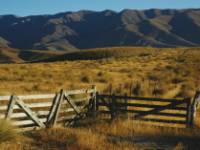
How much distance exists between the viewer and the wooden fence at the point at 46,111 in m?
13.0

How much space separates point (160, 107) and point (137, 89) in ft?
34.2

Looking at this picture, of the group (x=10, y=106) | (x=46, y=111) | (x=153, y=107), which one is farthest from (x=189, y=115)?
(x=10, y=106)

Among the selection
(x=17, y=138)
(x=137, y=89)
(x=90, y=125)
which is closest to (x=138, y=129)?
(x=90, y=125)

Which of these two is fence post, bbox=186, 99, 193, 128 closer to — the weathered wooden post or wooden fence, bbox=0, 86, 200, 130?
wooden fence, bbox=0, 86, 200, 130

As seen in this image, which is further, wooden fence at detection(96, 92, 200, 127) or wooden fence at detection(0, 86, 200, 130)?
wooden fence at detection(96, 92, 200, 127)

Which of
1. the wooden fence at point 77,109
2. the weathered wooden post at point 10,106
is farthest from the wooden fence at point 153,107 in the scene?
the weathered wooden post at point 10,106

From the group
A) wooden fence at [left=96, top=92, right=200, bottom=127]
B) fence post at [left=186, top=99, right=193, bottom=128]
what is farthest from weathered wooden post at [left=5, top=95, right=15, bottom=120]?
fence post at [left=186, top=99, right=193, bottom=128]

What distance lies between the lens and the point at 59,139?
480 inches

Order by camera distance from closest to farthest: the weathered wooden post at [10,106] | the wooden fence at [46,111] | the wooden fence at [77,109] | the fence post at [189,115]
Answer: the weathered wooden post at [10,106]
the wooden fence at [46,111]
the wooden fence at [77,109]
the fence post at [189,115]

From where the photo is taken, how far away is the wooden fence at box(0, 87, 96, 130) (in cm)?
1298

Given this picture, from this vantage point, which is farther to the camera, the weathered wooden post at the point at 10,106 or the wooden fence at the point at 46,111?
the wooden fence at the point at 46,111

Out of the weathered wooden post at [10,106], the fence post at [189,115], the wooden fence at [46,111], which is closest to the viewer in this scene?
the weathered wooden post at [10,106]

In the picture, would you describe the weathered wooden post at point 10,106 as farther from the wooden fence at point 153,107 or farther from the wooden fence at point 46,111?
the wooden fence at point 153,107

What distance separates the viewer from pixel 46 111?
566 inches
